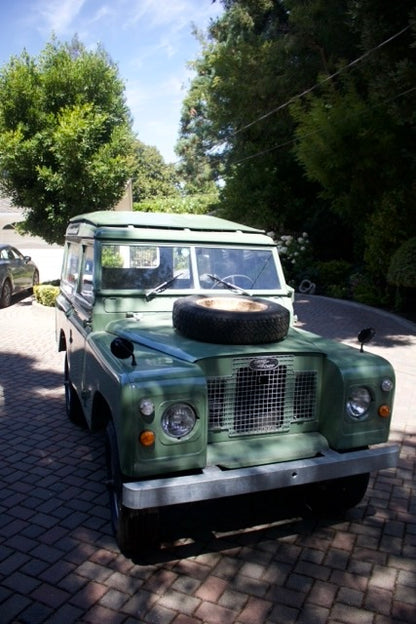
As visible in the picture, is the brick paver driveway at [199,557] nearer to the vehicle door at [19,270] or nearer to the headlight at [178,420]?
the headlight at [178,420]

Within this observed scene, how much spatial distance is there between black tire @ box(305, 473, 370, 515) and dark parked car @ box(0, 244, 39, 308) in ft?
34.8

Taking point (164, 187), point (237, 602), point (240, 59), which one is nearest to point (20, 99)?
point (240, 59)

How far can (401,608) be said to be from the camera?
112 inches

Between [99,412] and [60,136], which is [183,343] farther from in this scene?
[60,136]

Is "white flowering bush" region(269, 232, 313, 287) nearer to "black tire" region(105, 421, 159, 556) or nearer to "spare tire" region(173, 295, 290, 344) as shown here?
"spare tire" region(173, 295, 290, 344)

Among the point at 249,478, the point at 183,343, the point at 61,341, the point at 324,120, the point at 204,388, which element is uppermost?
the point at 324,120

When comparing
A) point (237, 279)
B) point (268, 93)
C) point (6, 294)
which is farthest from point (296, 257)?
point (237, 279)

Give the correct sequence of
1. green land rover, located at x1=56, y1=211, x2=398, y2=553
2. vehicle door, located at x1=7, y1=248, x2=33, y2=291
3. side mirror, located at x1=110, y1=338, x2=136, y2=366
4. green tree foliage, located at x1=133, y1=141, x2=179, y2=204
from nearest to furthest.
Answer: green land rover, located at x1=56, y1=211, x2=398, y2=553 → side mirror, located at x1=110, y1=338, x2=136, y2=366 → vehicle door, located at x1=7, y1=248, x2=33, y2=291 → green tree foliage, located at x1=133, y1=141, x2=179, y2=204

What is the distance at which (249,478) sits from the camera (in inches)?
114

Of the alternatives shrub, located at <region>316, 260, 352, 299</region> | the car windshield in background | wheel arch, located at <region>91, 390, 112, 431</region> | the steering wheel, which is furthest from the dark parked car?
wheel arch, located at <region>91, 390, 112, 431</region>

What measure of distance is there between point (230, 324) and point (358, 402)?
952 millimetres

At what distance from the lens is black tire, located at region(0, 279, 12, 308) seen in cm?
1263

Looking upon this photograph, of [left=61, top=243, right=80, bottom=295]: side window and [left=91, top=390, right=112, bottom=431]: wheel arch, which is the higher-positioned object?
[left=61, top=243, right=80, bottom=295]: side window

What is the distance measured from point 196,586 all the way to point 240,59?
1722cm
